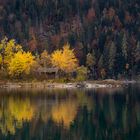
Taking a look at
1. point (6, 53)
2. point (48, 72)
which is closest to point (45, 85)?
point (48, 72)

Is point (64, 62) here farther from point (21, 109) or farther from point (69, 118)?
point (69, 118)

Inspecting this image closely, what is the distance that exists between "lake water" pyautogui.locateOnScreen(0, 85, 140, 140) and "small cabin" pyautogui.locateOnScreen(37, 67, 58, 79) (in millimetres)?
40618

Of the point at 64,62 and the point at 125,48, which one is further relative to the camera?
the point at 125,48

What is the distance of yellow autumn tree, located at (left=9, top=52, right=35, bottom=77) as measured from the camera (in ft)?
400

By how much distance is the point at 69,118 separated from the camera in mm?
58938

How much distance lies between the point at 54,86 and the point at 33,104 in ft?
136

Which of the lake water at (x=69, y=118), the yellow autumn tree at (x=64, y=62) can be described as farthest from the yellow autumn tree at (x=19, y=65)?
the lake water at (x=69, y=118)

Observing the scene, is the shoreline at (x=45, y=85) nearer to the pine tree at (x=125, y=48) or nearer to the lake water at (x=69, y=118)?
the lake water at (x=69, y=118)

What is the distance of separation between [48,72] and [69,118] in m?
68.3

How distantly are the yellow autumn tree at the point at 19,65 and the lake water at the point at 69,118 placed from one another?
37.2 m

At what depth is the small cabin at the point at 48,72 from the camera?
12556 centimetres

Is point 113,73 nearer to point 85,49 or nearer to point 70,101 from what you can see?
point 85,49

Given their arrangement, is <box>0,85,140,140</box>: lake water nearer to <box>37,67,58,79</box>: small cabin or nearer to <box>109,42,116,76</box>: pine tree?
<box>37,67,58,79</box>: small cabin

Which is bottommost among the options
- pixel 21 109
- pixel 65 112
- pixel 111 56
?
pixel 65 112
